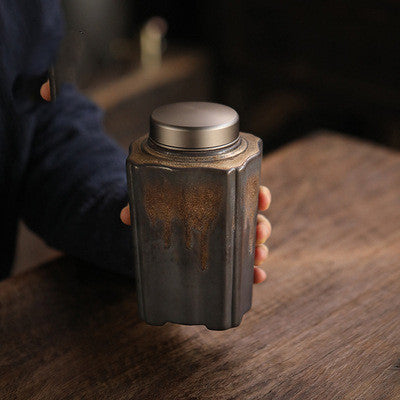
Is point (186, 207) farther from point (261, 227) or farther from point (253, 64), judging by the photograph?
point (253, 64)

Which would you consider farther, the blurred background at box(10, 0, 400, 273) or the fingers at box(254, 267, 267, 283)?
the blurred background at box(10, 0, 400, 273)

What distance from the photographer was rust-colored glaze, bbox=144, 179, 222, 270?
0.50 m

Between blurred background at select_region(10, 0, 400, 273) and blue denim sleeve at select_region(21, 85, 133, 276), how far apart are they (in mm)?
1045

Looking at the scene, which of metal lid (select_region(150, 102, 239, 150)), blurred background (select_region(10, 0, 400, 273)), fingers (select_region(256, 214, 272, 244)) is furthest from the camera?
blurred background (select_region(10, 0, 400, 273))

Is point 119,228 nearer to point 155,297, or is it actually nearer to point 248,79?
point 155,297

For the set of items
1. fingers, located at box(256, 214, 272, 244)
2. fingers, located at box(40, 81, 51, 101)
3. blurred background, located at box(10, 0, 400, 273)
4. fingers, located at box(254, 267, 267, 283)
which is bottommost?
blurred background, located at box(10, 0, 400, 273)

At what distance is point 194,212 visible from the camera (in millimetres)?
507

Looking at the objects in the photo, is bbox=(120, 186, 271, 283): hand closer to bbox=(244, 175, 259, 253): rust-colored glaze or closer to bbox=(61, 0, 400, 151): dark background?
bbox=(244, 175, 259, 253): rust-colored glaze

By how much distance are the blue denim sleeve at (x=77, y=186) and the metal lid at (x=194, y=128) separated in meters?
0.22

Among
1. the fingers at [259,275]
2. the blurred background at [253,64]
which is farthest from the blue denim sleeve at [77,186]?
the blurred background at [253,64]

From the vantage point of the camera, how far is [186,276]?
0.55 meters

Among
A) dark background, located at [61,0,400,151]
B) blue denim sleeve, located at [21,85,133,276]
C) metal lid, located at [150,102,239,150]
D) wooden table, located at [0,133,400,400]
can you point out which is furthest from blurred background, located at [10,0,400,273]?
metal lid, located at [150,102,239,150]

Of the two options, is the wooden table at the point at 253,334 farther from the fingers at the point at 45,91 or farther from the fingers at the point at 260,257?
the fingers at the point at 45,91

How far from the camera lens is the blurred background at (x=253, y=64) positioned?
207 centimetres
